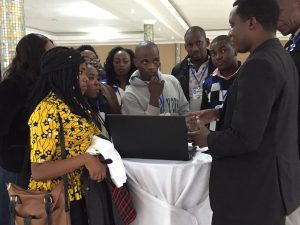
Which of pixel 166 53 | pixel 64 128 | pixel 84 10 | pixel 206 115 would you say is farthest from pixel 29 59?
pixel 166 53

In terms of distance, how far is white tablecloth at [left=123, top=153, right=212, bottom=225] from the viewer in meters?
1.43

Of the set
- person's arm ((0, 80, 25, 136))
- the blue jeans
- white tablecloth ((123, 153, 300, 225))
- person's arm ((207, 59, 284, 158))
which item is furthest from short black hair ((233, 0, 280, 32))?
the blue jeans

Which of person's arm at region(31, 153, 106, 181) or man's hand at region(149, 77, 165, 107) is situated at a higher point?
man's hand at region(149, 77, 165, 107)

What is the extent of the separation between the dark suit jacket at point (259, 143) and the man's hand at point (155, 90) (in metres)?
0.74

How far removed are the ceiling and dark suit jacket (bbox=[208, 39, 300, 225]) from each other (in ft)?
20.4

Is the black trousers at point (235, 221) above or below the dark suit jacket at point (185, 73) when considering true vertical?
below

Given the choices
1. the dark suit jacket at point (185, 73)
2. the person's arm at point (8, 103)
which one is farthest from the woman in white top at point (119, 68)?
the person's arm at point (8, 103)

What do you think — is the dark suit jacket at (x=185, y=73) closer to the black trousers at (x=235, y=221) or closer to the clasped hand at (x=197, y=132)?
the clasped hand at (x=197, y=132)

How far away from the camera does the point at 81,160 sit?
1330 mm

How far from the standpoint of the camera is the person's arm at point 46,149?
50.7 inches

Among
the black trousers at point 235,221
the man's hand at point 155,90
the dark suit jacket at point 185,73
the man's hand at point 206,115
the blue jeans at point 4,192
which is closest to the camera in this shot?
the black trousers at point 235,221

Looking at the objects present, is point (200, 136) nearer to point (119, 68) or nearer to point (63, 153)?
point (63, 153)

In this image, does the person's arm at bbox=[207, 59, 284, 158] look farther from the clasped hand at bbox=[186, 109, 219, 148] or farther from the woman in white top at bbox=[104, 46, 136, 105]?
the woman in white top at bbox=[104, 46, 136, 105]

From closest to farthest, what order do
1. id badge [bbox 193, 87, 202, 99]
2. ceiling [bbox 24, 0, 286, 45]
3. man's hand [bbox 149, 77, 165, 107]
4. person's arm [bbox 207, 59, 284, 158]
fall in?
person's arm [bbox 207, 59, 284, 158] → man's hand [bbox 149, 77, 165, 107] → id badge [bbox 193, 87, 202, 99] → ceiling [bbox 24, 0, 286, 45]
